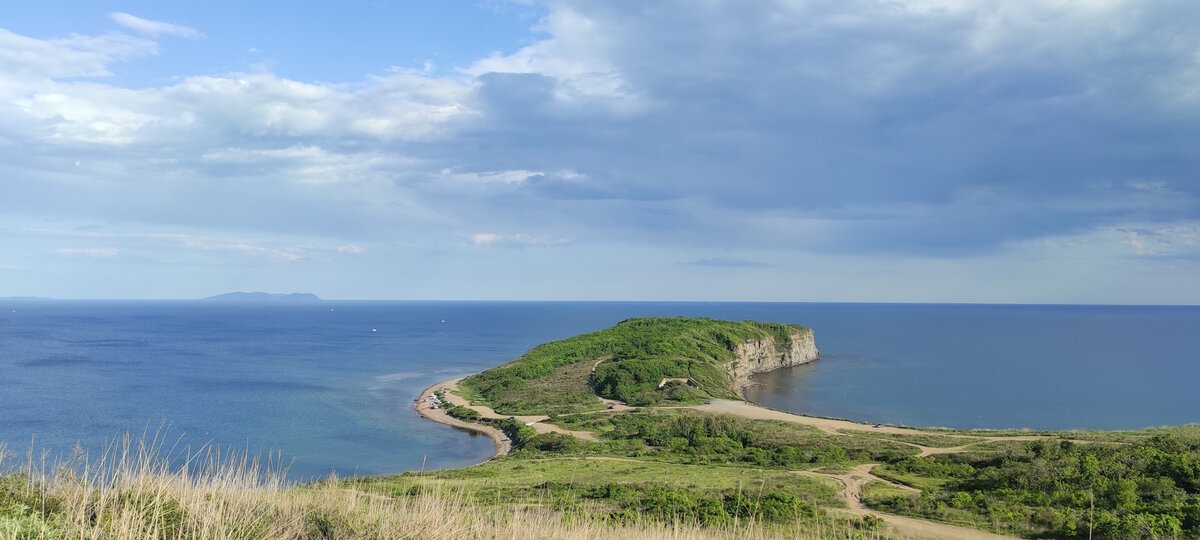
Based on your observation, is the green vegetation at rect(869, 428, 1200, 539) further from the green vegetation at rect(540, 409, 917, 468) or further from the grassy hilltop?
the green vegetation at rect(540, 409, 917, 468)

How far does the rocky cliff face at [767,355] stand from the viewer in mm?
100875

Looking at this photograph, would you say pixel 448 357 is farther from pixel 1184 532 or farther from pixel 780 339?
pixel 1184 532

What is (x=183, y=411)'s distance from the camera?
66.2m

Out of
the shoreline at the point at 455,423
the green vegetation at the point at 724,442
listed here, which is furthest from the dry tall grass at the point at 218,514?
the shoreline at the point at 455,423

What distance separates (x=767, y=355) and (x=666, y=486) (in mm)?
91457

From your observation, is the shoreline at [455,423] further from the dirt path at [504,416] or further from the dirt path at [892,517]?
the dirt path at [892,517]

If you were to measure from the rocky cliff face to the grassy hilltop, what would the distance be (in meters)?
27.1

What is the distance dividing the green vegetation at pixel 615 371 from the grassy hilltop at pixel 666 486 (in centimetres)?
54

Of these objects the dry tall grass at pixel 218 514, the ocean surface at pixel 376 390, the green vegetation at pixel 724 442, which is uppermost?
the dry tall grass at pixel 218 514

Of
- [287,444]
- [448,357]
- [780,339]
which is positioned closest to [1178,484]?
[287,444]

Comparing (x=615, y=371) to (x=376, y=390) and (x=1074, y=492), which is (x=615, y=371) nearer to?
(x=376, y=390)

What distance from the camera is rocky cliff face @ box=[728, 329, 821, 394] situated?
331 ft

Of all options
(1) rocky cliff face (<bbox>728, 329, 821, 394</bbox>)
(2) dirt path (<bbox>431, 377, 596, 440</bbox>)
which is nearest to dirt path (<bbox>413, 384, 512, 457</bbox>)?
(2) dirt path (<bbox>431, 377, 596, 440</bbox>)

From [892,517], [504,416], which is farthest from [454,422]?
[892,517]
